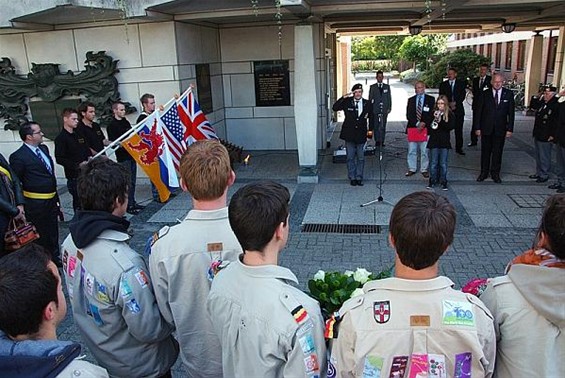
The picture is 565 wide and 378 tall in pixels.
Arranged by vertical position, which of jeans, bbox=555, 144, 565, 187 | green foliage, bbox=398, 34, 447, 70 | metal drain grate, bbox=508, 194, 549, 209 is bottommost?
metal drain grate, bbox=508, 194, 549, 209

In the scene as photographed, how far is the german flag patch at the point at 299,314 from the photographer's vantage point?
71.9 inches

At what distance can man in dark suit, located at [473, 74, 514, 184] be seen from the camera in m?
8.46

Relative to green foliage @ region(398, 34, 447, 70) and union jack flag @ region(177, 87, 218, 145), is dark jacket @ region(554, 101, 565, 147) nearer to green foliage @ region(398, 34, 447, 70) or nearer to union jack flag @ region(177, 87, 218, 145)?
union jack flag @ region(177, 87, 218, 145)

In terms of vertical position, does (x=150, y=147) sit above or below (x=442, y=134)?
above

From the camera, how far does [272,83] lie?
1163 centimetres

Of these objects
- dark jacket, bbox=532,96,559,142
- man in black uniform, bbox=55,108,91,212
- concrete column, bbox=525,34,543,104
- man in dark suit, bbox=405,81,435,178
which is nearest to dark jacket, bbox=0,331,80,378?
man in black uniform, bbox=55,108,91,212

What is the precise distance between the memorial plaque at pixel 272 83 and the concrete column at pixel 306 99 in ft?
8.24

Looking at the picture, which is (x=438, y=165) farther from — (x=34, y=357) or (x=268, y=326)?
(x=34, y=357)

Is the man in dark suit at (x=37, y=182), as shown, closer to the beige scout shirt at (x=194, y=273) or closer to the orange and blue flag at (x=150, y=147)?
the orange and blue flag at (x=150, y=147)

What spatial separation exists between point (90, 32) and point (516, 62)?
26220mm

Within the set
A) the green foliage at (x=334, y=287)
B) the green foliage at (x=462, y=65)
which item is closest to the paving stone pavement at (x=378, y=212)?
the green foliage at (x=334, y=287)

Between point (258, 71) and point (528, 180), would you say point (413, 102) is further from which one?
point (258, 71)

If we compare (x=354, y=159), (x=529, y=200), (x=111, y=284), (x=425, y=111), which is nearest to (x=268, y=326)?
(x=111, y=284)

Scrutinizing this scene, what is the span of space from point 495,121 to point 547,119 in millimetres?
883
